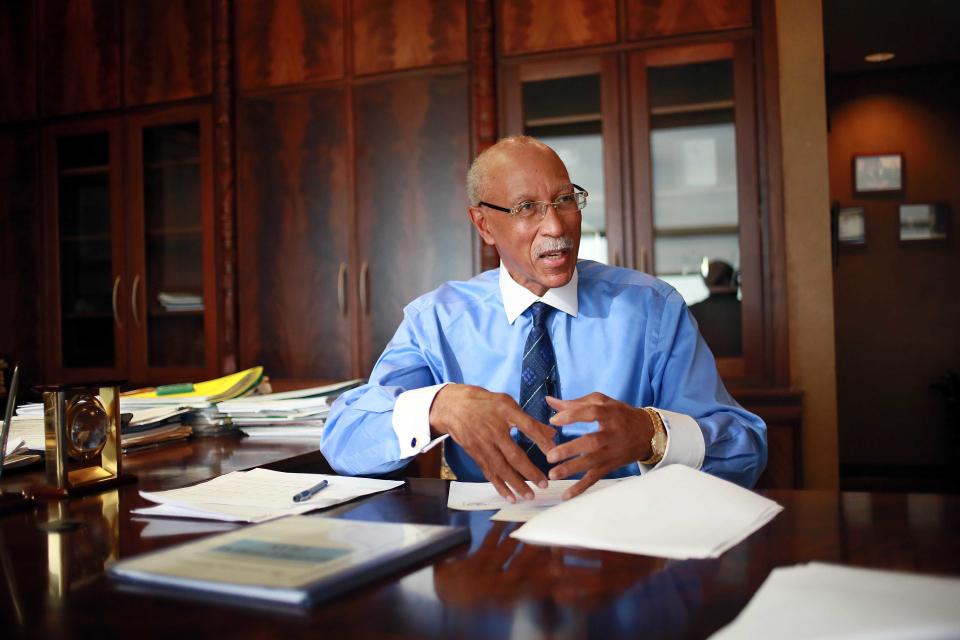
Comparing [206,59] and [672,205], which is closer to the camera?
[672,205]

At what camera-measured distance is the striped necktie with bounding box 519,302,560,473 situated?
154cm

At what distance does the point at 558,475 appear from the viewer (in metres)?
1.10

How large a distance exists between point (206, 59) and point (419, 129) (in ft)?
3.85

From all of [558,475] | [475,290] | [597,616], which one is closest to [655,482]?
[558,475]

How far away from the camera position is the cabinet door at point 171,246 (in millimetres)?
3826

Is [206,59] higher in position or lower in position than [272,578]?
higher

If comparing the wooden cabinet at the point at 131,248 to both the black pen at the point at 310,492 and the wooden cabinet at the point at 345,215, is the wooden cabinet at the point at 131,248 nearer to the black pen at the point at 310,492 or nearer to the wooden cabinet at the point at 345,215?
the wooden cabinet at the point at 345,215

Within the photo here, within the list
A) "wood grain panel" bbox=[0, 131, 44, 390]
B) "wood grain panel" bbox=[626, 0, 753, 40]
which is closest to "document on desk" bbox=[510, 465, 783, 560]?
"wood grain panel" bbox=[626, 0, 753, 40]

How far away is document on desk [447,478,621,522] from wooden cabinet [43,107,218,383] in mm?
2895

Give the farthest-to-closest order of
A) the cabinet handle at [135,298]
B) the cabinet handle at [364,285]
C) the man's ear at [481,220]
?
the cabinet handle at [135,298] → the cabinet handle at [364,285] → the man's ear at [481,220]

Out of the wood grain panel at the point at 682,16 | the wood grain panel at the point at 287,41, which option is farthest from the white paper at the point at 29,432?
the wood grain panel at the point at 682,16

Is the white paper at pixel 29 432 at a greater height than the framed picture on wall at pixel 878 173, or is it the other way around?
the framed picture on wall at pixel 878 173

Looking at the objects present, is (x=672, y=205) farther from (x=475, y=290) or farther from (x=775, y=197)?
(x=475, y=290)

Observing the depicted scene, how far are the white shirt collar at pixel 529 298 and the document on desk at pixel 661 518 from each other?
2.30 feet
